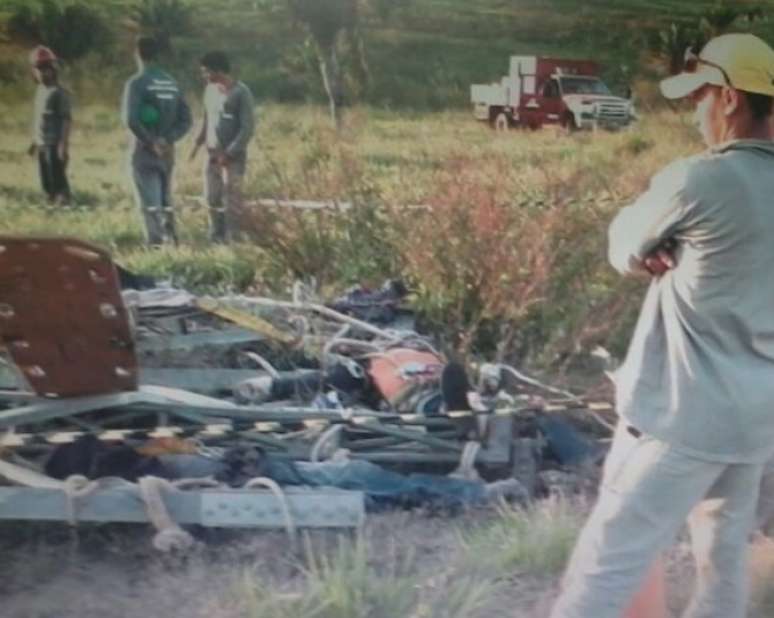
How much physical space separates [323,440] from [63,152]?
25.1 inches

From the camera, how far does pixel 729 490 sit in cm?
230

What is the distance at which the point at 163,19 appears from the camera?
2.25 m

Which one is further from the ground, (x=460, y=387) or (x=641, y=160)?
(x=641, y=160)

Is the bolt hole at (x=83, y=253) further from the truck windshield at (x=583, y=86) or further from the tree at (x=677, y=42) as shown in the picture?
the tree at (x=677, y=42)

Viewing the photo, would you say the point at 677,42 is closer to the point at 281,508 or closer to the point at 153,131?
the point at 153,131

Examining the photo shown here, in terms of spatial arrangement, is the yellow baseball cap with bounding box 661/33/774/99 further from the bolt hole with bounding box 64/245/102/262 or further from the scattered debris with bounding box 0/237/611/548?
the bolt hole with bounding box 64/245/102/262

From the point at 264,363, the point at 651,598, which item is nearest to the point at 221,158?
the point at 264,363

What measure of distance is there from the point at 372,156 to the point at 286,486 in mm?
571

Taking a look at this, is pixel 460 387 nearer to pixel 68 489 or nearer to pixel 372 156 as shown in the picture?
pixel 372 156

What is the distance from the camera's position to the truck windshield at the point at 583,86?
2381 mm

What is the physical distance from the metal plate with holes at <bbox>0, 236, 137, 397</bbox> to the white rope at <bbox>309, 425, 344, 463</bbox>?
33cm

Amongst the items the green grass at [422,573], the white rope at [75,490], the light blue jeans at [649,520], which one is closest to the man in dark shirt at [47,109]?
the white rope at [75,490]

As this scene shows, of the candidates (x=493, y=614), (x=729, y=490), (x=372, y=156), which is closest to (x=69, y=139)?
(x=372, y=156)

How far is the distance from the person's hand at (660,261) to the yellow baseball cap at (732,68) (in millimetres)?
272
